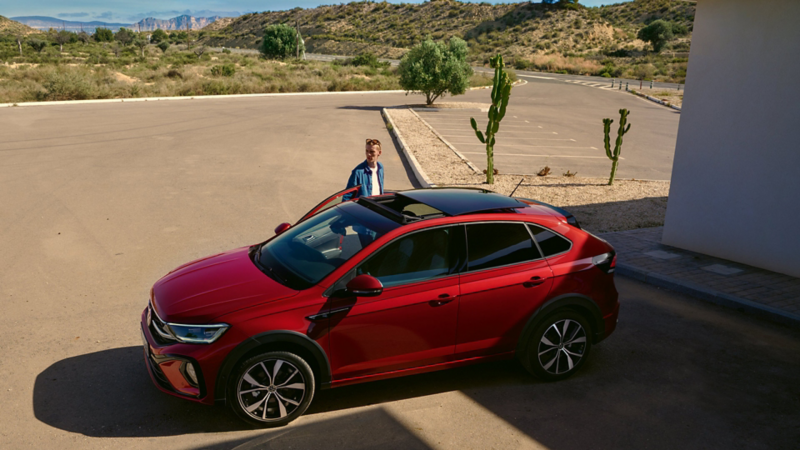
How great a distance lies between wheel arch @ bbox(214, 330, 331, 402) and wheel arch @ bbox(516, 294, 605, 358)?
5.77 feet

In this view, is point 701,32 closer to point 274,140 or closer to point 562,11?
point 274,140

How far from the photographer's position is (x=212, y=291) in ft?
15.5

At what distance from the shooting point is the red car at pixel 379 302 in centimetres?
445

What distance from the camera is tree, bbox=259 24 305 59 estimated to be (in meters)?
71.4

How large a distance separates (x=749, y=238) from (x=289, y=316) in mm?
7319

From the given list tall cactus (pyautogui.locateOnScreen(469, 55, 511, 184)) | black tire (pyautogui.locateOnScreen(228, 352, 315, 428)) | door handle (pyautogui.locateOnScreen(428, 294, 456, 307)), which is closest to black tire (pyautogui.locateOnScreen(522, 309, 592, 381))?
door handle (pyautogui.locateOnScreen(428, 294, 456, 307))

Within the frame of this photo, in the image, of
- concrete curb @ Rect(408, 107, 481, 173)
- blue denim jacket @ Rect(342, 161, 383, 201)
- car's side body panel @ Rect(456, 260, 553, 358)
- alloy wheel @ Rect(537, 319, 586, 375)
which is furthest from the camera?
concrete curb @ Rect(408, 107, 481, 173)

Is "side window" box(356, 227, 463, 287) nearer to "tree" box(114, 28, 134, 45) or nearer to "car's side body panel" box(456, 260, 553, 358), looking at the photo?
"car's side body panel" box(456, 260, 553, 358)

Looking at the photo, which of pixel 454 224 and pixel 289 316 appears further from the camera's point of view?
pixel 454 224

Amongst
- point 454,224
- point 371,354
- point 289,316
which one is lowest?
point 371,354

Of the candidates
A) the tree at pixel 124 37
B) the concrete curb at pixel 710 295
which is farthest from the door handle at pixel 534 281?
the tree at pixel 124 37

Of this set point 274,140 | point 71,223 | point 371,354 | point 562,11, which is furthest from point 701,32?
point 562,11

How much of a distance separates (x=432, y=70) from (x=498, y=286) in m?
27.3

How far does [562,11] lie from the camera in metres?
102
